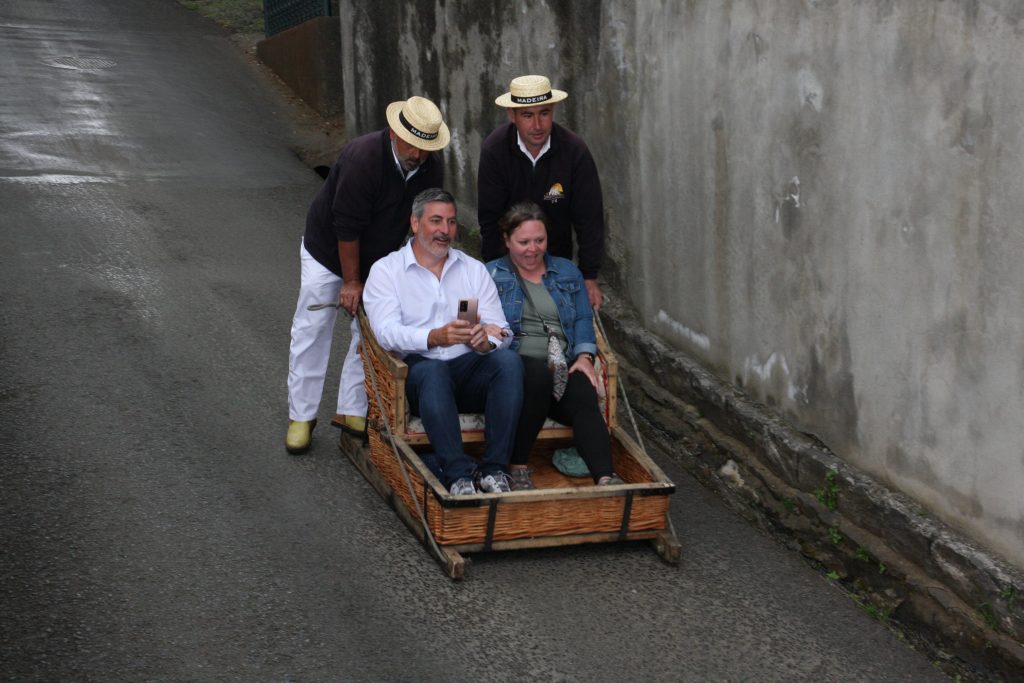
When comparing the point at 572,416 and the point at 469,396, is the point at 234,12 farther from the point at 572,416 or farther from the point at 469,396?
the point at 572,416

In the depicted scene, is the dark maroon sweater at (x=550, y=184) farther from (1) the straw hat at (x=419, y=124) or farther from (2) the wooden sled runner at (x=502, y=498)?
(2) the wooden sled runner at (x=502, y=498)

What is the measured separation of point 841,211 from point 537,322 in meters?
1.59

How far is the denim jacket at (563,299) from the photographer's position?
6.52 m

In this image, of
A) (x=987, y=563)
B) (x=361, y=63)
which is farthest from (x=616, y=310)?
(x=361, y=63)

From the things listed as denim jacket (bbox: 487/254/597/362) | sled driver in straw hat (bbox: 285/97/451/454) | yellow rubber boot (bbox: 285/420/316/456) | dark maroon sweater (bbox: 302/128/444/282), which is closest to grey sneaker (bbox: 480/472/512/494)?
denim jacket (bbox: 487/254/597/362)

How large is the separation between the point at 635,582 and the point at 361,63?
8.72 m

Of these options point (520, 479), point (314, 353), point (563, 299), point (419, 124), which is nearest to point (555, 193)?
point (563, 299)

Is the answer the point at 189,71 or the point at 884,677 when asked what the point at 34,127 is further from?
the point at 884,677

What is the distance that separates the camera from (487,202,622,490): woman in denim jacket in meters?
6.13

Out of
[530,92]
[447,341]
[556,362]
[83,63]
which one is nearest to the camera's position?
[447,341]

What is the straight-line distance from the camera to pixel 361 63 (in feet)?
43.6

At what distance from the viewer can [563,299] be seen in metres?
6.56

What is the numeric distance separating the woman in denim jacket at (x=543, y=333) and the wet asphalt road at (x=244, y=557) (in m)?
0.52

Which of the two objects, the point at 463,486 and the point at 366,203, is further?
the point at 366,203
